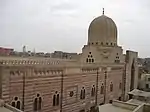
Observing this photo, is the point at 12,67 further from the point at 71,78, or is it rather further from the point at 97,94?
the point at 97,94

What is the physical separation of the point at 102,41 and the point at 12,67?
599 inches

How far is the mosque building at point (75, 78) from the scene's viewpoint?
11.3 meters

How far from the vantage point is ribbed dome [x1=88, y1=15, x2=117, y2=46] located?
2464cm

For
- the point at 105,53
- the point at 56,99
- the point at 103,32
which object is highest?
the point at 103,32

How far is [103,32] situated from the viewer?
24703 mm

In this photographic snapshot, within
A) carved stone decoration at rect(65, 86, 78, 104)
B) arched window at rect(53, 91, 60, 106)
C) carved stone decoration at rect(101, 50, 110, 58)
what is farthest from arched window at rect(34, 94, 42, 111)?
carved stone decoration at rect(101, 50, 110, 58)

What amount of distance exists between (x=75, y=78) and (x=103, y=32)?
→ 34.1ft

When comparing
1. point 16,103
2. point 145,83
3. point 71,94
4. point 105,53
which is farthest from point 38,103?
point 145,83

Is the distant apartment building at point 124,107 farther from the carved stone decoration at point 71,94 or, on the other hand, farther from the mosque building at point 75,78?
the mosque building at point 75,78

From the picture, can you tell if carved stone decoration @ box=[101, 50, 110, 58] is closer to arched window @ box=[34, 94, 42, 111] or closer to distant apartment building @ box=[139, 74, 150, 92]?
arched window @ box=[34, 94, 42, 111]

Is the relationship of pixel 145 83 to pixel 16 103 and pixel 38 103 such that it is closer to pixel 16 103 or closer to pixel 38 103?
pixel 38 103

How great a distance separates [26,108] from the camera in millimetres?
11727

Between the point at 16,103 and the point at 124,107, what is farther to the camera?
the point at 124,107

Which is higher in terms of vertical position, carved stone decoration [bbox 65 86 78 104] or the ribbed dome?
the ribbed dome
